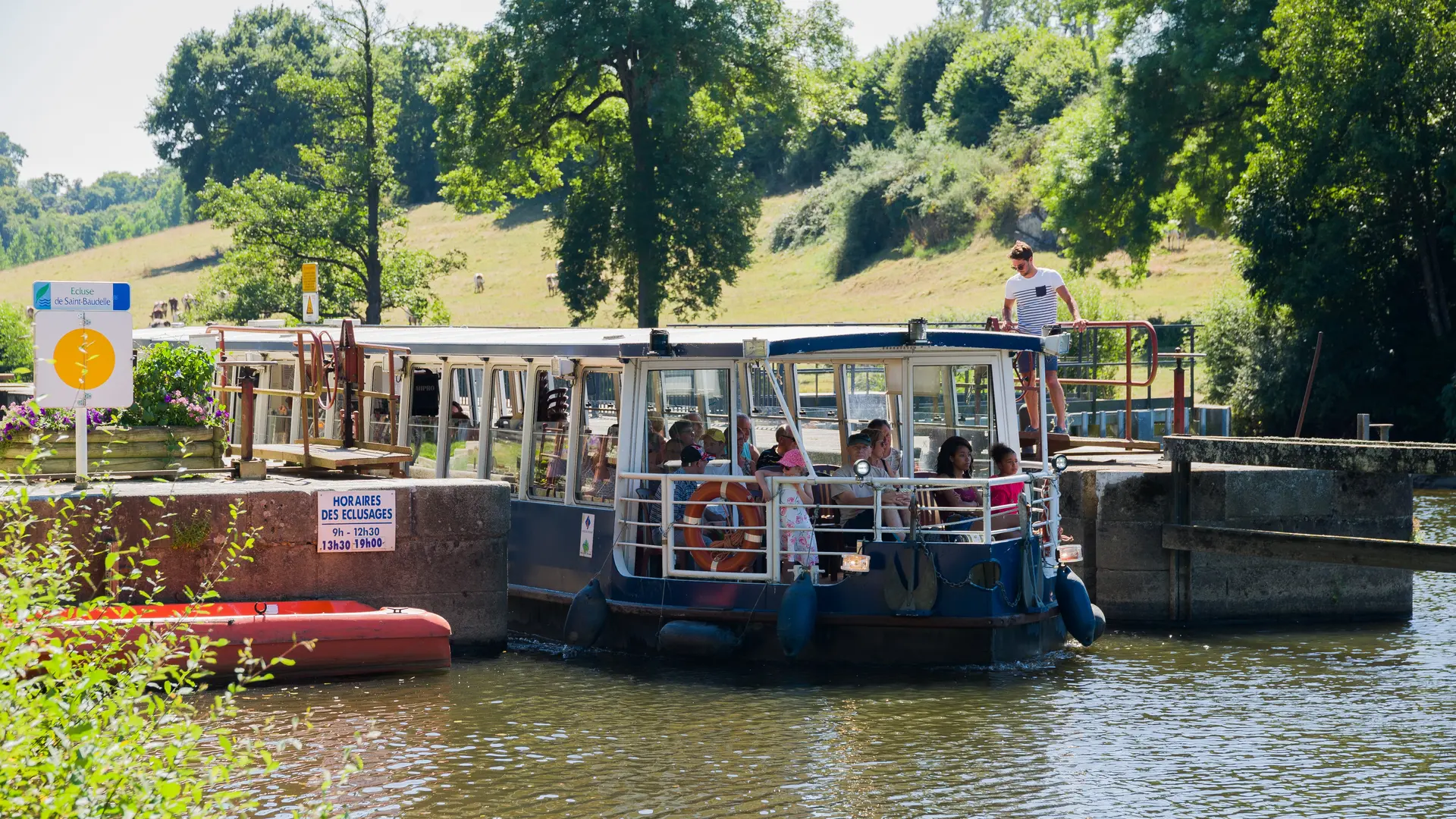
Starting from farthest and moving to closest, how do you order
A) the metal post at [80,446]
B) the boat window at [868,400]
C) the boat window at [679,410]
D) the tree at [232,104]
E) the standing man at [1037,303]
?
the tree at [232,104] → the standing man at [1037,303] → the boat window at [868,400] → the boat window at [679,410] → the metal post at [80,446]

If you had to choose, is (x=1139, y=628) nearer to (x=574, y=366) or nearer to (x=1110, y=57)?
(x=574, y=366)

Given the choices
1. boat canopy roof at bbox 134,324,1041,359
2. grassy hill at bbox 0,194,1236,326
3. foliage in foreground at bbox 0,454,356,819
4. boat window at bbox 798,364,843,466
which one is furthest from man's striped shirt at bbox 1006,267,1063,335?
grassy hill at bbox 0,194,1236,326

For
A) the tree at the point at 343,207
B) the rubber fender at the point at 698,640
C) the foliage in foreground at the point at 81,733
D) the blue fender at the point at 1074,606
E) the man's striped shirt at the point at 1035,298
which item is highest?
the tree at the point at 343,207

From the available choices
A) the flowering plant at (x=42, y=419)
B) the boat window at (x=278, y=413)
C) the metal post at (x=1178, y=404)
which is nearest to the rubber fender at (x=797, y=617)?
the flowering plant at (x=42, y=419)

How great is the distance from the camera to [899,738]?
1164 cm

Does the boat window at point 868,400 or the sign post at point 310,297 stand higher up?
the sign post at point 310,297

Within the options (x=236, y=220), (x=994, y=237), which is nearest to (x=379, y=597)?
(x=236, y=220)

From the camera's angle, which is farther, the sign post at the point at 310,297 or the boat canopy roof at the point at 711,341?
the sign post at the point at 310,297

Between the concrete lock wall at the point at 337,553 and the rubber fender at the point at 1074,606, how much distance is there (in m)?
4.61

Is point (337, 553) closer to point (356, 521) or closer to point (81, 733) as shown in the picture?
point (356, 521)

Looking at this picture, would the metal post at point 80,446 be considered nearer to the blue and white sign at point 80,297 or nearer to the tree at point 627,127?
the blue and white sign at point 80,297

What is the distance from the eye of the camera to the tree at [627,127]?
41469 mm

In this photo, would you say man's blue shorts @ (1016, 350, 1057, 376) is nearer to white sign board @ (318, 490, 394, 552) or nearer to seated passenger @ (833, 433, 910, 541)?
seated passenger @ (833, 433, 910, 541)

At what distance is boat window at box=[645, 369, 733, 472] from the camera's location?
14.6 m
